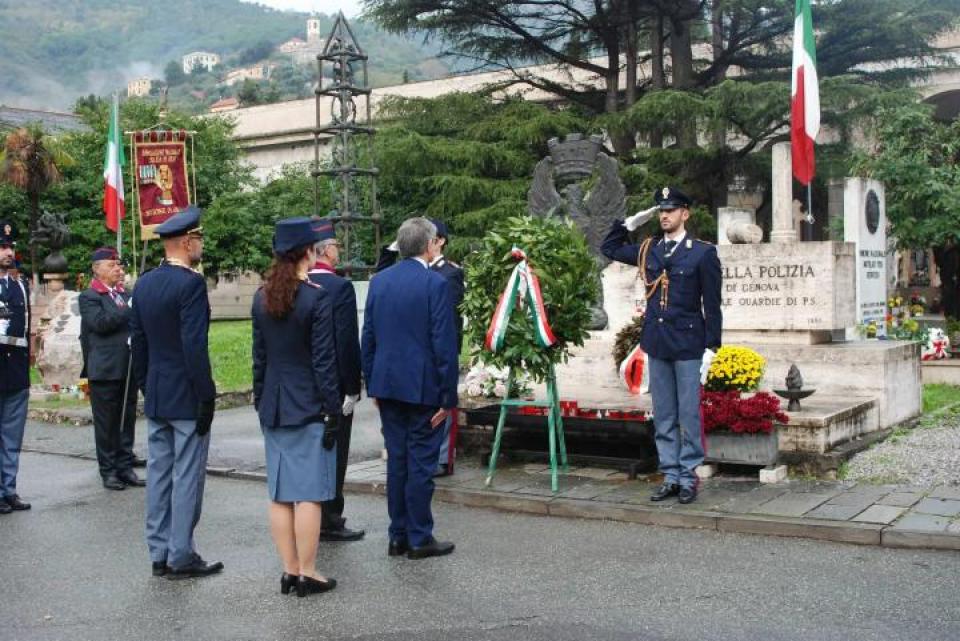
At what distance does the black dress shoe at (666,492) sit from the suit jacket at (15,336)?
4959 mm

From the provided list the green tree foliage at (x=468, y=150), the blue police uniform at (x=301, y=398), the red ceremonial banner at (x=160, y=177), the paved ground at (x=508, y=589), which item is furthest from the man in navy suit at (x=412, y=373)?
the green tree foliage at (x=468, y=150)

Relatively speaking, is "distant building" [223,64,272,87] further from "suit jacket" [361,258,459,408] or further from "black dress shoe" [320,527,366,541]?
"suit jacket" [361,258,459,408]

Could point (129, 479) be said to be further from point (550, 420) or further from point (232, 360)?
point (232, 360)

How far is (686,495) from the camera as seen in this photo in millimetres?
7520

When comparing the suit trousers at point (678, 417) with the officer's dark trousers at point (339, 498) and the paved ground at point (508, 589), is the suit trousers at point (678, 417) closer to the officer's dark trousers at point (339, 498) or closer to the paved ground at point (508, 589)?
the paved ground at point (508, 589)

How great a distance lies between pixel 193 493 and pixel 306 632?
1495mm

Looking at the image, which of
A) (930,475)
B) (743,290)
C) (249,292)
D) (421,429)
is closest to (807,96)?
(743,290)

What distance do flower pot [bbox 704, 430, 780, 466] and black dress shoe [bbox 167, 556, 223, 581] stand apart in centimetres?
397

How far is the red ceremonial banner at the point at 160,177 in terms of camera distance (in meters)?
17.5

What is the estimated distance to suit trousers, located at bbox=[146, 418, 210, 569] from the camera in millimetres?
6328

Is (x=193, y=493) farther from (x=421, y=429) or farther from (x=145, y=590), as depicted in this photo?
(x=421, y=429)

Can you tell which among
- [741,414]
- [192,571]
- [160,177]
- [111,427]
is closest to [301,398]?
[192,571]

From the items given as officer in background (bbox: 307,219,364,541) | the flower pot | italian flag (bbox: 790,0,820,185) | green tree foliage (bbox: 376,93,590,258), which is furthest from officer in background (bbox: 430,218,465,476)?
green tree foliage (bbox: 376,93,590,258)

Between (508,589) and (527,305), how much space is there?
270cm
